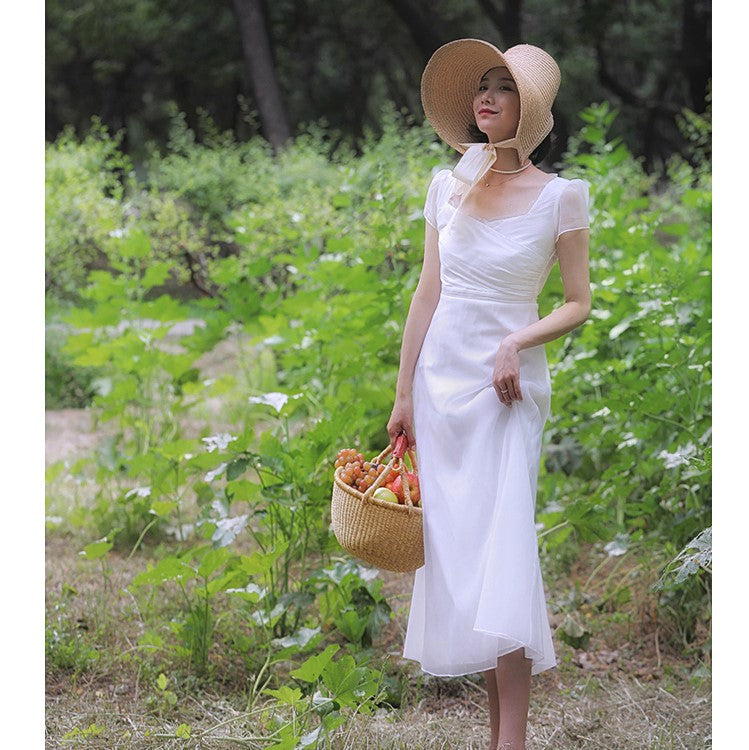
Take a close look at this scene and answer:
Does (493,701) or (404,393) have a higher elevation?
(404,393)

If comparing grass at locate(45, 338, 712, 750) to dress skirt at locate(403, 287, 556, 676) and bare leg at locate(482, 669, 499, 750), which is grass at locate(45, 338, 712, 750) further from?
dress skirt at locate(403, 287, 556, 676)

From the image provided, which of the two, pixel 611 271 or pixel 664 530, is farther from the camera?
pixel 611 271

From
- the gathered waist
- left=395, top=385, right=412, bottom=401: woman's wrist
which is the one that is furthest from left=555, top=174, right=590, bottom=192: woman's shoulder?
left=395, top=385, right=412, bottom=401: woman's wrist

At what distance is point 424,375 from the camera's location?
2.20 m

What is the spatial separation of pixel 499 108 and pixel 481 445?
0.66 meters

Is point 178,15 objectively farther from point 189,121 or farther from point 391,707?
point 391,707

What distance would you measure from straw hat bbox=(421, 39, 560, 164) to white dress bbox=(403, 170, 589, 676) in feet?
0.40

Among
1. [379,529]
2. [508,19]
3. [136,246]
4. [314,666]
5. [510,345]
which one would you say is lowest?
[314,666]

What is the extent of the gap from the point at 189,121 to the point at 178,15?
289cm

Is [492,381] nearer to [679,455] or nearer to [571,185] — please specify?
[571,185]

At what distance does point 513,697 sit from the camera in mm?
2016

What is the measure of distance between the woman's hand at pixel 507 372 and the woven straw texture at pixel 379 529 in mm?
290

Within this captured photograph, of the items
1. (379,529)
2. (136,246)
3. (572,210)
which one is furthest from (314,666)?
(136,246)
